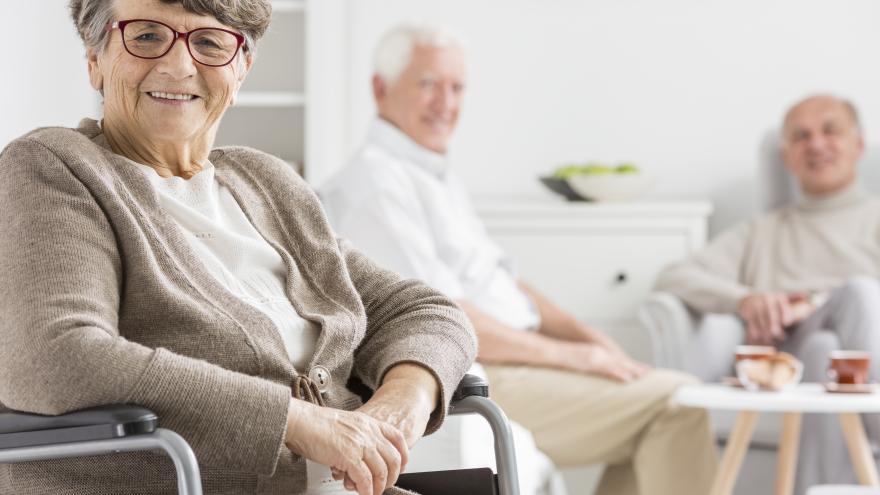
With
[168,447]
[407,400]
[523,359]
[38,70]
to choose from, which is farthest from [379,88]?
[168,447]

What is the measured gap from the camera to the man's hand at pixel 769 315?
3260 millimetres

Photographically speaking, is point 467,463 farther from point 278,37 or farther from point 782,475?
point 278,37

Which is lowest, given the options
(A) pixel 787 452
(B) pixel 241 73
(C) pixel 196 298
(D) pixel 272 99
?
(A) pixel 787 452

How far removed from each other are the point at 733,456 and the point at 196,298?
1702 mm

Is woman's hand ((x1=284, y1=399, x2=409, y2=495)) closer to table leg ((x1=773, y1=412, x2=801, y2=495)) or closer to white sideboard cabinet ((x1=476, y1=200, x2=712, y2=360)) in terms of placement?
table leg ((x1=773, y1=412, x2=801, y2=495))

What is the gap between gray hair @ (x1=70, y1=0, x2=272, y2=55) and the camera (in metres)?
1.41

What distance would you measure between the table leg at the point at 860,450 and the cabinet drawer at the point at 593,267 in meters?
1.09

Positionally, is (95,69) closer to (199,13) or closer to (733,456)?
(199,13)

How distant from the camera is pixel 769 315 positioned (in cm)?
326

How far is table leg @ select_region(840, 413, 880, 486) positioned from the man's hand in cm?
49

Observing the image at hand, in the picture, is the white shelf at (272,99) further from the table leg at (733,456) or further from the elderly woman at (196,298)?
the elderly woman at (196,298)

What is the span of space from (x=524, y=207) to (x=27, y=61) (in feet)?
5.02

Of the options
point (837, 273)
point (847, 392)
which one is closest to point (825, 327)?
point (837, 273)

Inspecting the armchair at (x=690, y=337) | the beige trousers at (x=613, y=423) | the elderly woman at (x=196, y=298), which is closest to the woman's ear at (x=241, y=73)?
the elderly woman at (x=196, y=298)
